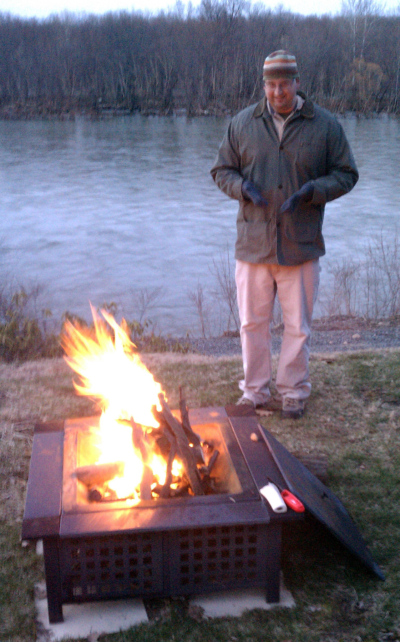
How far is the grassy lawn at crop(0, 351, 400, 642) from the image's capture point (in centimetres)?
205

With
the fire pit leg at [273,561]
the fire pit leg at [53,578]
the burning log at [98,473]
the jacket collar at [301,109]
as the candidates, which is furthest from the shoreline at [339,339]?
the fire pit leg at [53,578]

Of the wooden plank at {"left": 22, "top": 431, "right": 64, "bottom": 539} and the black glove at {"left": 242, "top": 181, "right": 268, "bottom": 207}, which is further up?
the black glove at {"left": 242, "top": 181, "right": 268, "bottom": 207}

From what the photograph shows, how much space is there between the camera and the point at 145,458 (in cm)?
227

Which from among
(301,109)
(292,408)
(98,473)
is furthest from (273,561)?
(301,109)

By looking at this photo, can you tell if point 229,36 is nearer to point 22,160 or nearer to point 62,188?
point 22,160

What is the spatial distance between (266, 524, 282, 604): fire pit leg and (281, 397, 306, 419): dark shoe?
1.43 m

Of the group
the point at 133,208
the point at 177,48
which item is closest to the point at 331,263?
the point at 133,208

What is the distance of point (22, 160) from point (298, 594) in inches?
819

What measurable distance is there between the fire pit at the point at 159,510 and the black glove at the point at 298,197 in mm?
1111

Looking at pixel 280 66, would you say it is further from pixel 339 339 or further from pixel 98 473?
pixel 339 339

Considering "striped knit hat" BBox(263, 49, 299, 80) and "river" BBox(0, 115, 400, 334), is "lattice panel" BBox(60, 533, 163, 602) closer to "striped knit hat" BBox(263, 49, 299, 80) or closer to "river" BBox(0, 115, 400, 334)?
"striped knit hat" BBox(263, 49, 299, 80)

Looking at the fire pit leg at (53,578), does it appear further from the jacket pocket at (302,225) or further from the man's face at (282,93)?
the man's face at (282,93)

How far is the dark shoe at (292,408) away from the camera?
11.5 ft

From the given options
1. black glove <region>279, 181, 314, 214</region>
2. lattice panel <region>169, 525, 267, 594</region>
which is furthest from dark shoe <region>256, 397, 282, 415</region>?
lattice panel <region>169, 525, 267, 594</region>
